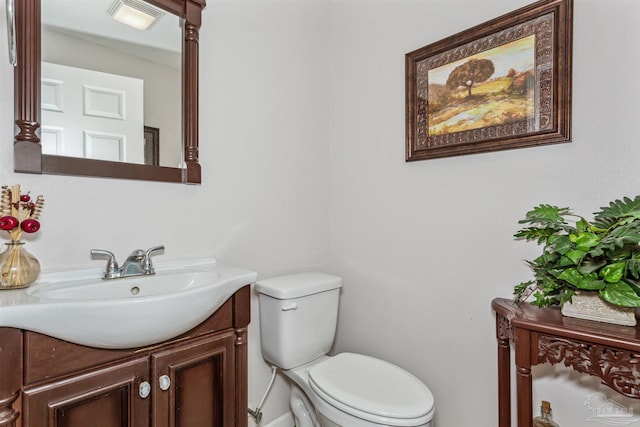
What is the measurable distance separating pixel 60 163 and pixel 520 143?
1.56 meters

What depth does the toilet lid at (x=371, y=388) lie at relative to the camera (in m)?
1.07

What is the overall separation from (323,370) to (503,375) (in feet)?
2.18

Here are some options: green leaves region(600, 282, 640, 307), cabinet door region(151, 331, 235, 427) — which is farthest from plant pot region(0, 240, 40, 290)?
green leaves region(600, 282, 640, 307)

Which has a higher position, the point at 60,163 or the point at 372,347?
the point at 60,163

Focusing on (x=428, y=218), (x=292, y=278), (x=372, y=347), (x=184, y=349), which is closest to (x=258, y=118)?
(x=292, y=278)

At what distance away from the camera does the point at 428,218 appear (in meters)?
1.45

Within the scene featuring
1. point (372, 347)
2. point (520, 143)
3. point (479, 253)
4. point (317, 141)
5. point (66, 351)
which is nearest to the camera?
point (66, 351)

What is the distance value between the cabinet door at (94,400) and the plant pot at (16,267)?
0.93ft

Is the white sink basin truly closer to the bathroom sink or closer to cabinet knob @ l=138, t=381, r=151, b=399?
the bathroom sink

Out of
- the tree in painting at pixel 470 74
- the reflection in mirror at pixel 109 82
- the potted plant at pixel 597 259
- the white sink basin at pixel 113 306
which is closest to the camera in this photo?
the white sink basin at pixel 113 306

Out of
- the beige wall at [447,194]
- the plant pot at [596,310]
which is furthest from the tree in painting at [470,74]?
the plant pot at [596,310]

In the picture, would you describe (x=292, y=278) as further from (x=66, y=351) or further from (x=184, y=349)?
(x=66, y=351)

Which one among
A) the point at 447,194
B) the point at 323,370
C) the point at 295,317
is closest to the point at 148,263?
the point at 295,317

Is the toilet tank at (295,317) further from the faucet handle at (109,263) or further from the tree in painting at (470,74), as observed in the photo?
the tree in painting at (470,74)
